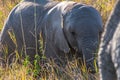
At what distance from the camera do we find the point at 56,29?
17.6ft

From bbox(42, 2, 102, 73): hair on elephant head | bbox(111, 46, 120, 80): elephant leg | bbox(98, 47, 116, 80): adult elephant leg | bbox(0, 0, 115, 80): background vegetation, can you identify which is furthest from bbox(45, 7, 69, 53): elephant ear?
bbox(111, 46, 120, 80): elephant leg

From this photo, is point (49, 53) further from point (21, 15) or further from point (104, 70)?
point (104, 70)

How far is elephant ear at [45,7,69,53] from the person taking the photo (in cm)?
516

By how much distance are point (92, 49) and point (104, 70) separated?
3178 millimetres

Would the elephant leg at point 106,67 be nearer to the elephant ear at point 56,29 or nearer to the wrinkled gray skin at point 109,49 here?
the wrinkled gray skin at point 109,49

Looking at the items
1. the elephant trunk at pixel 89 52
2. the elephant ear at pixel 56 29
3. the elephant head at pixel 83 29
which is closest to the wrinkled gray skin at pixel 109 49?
the elephant trunk at pixel 89 52

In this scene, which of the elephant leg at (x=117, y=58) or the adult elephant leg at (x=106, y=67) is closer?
the elephant leg at (x=117, y=58)

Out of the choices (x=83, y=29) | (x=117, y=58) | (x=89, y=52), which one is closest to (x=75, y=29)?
(x=83, y=29)

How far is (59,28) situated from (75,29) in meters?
0.36

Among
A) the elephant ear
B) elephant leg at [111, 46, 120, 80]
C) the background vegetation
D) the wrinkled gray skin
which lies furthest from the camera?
the elephant ear

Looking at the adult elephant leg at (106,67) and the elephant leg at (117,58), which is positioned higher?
the elephant leg at (117,58)

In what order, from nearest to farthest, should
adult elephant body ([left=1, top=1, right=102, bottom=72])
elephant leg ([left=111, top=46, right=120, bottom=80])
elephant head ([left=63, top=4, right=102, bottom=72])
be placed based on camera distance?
elephant leg ([left=111, top=46, right=120, bottom=80])
elephant head ([left=63, top=4, right=102, bottom=72])
adult elephant body ([left=1, top=1, right=102, bottom=72])

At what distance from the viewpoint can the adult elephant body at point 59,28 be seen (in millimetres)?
4816

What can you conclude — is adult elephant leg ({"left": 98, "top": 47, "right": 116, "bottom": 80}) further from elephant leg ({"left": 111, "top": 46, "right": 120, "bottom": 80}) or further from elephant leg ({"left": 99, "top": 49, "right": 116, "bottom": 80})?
elephant leg ({"left": 111, "top": 46, "right": 120, "bottom": 80})
